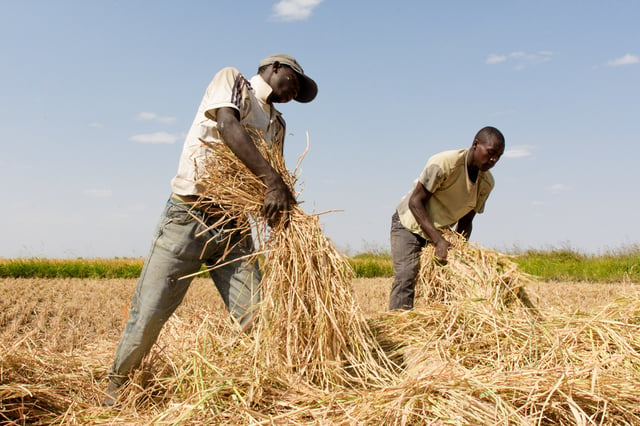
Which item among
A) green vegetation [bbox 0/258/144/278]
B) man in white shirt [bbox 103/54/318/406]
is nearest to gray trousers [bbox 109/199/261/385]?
man in white shirt [bbox 103/54/318/406]

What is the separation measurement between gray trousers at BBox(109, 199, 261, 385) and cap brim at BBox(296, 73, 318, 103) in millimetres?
1032

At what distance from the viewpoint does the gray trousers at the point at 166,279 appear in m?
2.93

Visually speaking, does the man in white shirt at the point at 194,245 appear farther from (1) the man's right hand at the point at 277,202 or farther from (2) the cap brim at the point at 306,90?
(2) the cap brim at the point at 306,90

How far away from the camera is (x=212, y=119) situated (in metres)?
2.99

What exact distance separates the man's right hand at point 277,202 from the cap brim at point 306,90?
886 mm

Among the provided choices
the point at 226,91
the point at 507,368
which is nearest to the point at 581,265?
the point at 507,368

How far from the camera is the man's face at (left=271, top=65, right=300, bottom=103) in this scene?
10.5 ft

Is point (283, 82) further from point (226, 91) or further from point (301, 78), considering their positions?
point (226, 91)

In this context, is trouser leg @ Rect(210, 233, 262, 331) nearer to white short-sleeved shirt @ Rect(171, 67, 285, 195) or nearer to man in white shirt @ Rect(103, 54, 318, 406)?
man in white shirt @ Rect(103, 54, 318, 406)

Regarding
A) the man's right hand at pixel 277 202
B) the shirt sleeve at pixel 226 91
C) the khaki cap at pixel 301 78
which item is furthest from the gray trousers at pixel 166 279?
the khaki cap at pixel 301 78

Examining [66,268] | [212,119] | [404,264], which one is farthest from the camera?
[66,268]

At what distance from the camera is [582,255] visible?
1375cm

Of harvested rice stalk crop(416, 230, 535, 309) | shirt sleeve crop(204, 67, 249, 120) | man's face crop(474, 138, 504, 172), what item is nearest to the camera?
shirt sleeve crop(204, 67, 249, 120)

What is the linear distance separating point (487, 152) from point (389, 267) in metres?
9.26
